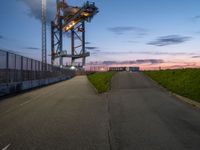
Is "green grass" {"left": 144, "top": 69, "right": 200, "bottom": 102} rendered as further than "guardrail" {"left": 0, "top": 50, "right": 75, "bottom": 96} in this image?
No

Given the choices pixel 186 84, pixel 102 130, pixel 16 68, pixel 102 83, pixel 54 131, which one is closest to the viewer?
pixel 54 131

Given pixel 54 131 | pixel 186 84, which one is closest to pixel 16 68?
pixel 186 84

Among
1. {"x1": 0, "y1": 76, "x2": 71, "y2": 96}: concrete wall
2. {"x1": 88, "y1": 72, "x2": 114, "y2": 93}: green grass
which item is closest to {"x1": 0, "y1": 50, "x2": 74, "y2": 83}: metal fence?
{"x1": 0, "y1": 76, "x2": 71, "y2": 96}: concrete wall

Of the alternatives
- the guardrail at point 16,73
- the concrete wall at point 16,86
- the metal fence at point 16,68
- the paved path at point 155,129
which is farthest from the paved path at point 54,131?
the metal fence at point 16,68

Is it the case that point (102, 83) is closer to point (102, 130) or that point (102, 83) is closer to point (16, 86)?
point (16, 86)

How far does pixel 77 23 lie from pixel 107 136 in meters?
109

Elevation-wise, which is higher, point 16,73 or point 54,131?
point 16,73

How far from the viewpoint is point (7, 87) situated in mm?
23172

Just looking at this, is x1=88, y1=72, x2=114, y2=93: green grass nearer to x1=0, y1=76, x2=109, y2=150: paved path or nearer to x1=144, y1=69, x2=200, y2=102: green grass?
x1=144, y1=69, x2=200, y2=102: green grass

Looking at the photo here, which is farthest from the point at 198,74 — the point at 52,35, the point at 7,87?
the point at 52,35

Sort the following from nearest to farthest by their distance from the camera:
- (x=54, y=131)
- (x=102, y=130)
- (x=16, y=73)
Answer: (x=54, y=131) → (x=102, y=130) → (x=16, y=73)

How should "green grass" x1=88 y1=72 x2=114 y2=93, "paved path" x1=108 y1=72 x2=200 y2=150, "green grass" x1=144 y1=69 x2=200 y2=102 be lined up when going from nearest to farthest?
"paved path" x1=108 y1=72 x2=200 y2=150 < "green grass" x1=144 y1=69 x2=200 y2=102 < "green grass" x1=88 y1=72 x2=114 y2=93

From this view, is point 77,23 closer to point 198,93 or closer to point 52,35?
point 52,35

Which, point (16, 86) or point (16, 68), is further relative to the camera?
point (16, 68)
